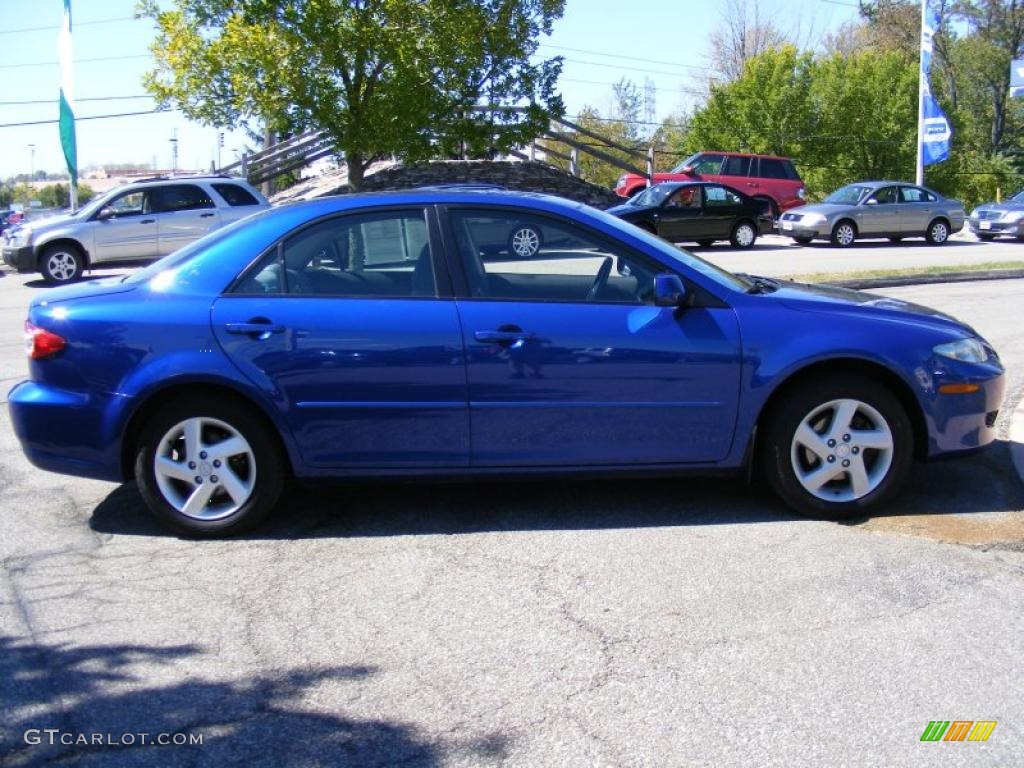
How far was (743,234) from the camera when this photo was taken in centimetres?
2323

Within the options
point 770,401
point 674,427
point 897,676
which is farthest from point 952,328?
point 897,676

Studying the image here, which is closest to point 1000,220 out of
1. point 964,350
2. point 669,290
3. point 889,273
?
point 889,273

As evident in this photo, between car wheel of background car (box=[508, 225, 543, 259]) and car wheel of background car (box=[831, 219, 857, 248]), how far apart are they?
20262 millimetres

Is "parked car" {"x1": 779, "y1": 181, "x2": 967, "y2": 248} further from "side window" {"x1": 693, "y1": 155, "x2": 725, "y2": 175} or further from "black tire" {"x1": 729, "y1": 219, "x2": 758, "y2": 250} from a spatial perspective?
"side window" {"x1": 693, "y1": 155, "x2": 725, "y2": 175}

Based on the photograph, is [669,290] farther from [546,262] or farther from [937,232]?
[937,232]

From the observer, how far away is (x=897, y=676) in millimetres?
3492

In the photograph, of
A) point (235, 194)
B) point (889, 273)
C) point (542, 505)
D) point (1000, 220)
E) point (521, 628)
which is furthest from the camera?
point (1000, 220)

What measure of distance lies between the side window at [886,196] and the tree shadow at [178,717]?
23327 mm

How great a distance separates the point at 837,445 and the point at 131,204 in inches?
627

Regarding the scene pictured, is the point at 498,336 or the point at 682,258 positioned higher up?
the point at 682,258

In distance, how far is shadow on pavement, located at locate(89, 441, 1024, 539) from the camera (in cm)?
501

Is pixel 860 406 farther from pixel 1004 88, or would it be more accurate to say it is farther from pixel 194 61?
pixel 1004 88

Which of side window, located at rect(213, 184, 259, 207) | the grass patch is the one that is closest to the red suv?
the grass patch

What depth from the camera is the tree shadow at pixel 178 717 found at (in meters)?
3.06
